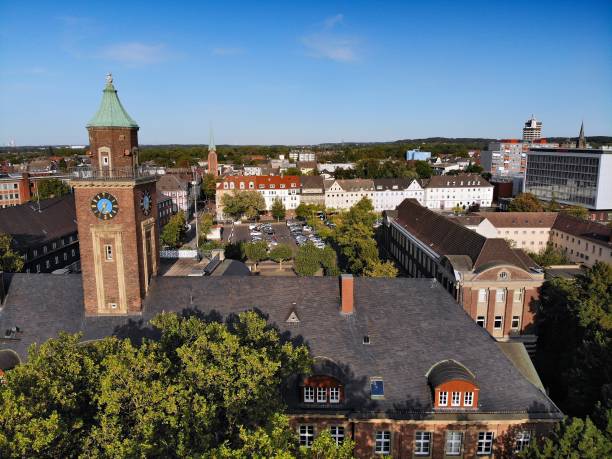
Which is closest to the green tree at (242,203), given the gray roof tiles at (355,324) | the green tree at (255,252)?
the green tree at (255,252)

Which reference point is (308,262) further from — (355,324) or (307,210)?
(307,210)

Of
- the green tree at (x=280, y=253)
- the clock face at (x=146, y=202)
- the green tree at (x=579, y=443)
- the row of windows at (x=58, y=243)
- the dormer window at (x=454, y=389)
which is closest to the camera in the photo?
the green tree at (x=579, y=443)

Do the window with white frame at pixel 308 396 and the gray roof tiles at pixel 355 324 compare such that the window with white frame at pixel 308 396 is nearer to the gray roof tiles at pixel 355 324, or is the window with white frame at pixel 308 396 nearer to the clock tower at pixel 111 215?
the gray roof tiles at pixel 355 324

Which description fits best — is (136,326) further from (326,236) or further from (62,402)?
(326,236)

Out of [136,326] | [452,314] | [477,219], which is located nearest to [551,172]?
[477,219]

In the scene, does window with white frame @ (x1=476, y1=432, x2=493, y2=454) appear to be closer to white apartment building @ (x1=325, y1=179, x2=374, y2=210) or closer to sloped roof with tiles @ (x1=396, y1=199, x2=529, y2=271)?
sloped roof with tiles @ (x1=396, y1=199, x2=529, y2=271)

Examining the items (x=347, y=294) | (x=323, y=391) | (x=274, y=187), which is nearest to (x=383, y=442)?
(x=323, y=391)

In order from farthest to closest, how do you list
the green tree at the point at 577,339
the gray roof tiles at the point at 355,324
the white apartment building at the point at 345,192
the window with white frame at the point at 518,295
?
1. the white apartment building at the point at 345,192
2. the window with white frame at the point at 518,295
3. the green tree at the point at 577,339
4. the gray roof tiles at the point at 355,324
